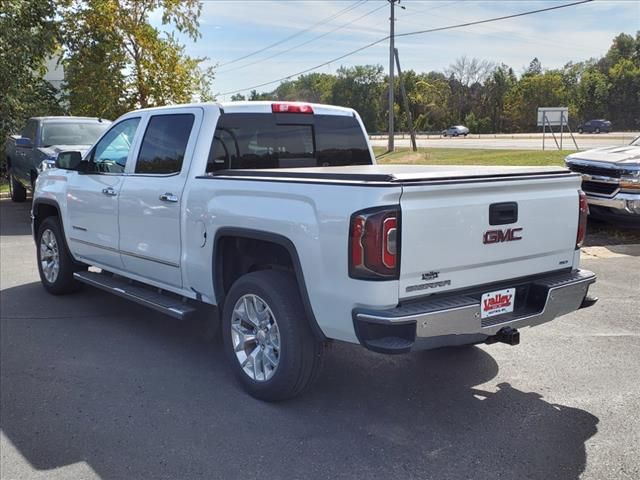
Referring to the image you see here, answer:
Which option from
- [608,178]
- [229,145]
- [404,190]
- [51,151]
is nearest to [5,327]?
[229,145]

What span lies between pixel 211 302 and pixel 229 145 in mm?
1226

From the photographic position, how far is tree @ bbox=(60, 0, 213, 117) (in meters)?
17.9

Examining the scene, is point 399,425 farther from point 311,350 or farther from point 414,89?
point 414,89

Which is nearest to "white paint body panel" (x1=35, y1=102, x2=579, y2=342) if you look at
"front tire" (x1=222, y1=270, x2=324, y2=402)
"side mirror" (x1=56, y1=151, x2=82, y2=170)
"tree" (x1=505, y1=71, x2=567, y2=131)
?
"front tire" (x1=222, y1=270, x2=324, y2=402)

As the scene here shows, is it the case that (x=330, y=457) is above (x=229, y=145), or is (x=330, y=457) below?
below

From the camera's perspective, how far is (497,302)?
3783 millimetres

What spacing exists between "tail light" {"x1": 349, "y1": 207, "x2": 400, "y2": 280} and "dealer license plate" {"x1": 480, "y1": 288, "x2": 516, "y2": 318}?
680 millimetres

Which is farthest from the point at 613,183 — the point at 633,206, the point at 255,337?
the point at 255,337

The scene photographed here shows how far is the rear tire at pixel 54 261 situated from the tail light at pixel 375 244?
4.28m

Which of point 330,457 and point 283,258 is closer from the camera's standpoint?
point 330,457

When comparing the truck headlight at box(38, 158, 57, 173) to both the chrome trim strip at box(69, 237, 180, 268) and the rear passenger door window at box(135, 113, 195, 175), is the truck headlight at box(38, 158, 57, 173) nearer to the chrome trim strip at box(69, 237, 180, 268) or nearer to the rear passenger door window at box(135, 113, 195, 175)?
the chrome trim strip at box(69, 237, 180, 268)

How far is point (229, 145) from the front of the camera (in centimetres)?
487

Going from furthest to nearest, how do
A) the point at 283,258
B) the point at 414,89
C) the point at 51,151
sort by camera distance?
1. the point at 414,89
2. the point at 51,151
3. the point at 283,258

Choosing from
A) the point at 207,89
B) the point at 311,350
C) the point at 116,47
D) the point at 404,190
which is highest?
the point at 116,47
